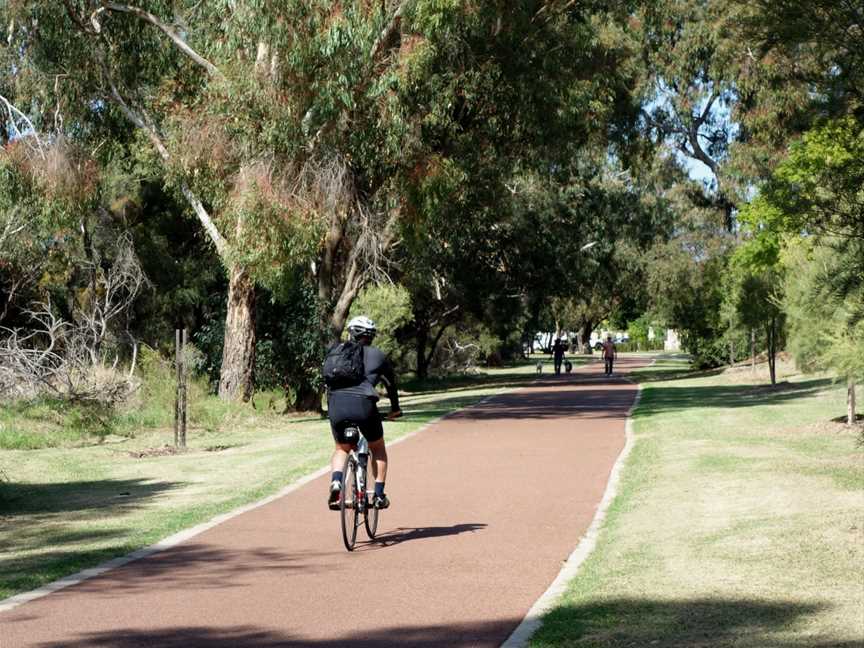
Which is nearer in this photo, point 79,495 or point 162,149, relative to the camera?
point 79,495

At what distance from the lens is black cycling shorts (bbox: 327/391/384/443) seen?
10.7 meters

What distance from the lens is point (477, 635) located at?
7.39m

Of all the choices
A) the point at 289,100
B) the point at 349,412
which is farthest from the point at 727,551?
the point at 289,100

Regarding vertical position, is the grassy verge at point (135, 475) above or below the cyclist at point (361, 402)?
below

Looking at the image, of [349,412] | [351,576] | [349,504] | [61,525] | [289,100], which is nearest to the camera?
[351,576]

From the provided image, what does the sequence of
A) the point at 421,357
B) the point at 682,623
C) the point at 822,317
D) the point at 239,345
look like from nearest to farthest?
the point at 682,623, the point at 822,317, the point at 239,345, the point at 421,357

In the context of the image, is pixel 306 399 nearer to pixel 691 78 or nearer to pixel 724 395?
pixel 724 395

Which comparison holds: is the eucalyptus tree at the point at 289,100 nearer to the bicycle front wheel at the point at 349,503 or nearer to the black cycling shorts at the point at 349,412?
the black cycling shorts at the point at 349,412

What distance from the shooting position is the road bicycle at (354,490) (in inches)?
415

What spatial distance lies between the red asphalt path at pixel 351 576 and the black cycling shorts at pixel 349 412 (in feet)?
3.40

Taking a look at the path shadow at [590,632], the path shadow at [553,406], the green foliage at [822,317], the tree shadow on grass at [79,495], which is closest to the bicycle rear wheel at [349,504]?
the path shadow at [590,632]

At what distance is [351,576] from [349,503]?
1257 mm

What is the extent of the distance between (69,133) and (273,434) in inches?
392

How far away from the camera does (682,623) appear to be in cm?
732
